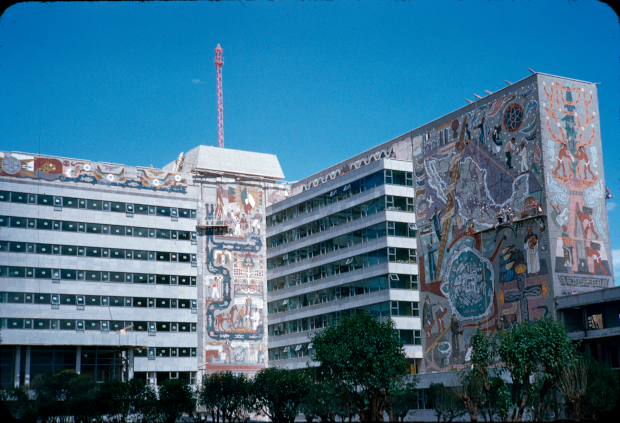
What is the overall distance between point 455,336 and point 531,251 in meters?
12.4

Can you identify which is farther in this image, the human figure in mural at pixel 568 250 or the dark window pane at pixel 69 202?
the dark window pane at pixel 69 202

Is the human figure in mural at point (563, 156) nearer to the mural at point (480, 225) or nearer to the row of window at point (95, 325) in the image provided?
the mural at point (480, 225)

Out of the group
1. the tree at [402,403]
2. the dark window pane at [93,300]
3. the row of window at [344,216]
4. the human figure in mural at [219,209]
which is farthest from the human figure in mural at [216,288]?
the tree at [402,403]

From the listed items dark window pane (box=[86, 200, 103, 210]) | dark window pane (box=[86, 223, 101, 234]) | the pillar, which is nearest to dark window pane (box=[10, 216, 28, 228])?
dark window pane (box=[86, 223, 101, 234])

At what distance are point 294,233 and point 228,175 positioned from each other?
11.6 meters

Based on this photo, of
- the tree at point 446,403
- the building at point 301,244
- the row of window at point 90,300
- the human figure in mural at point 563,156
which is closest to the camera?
the tree at point 446,403

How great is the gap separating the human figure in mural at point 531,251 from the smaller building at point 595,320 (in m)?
3.45

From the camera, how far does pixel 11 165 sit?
266 feet

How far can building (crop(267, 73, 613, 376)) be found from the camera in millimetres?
63875

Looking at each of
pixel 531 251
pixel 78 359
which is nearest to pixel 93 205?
pixel 78 359

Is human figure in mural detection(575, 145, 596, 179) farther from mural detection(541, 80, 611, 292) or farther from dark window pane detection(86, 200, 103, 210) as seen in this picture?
dark window pane detection(86, 200, 103, 210)

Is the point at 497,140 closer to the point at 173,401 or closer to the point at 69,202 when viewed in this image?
the point at 173,401

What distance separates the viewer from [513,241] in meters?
65.6

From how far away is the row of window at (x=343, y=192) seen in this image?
7975cm
